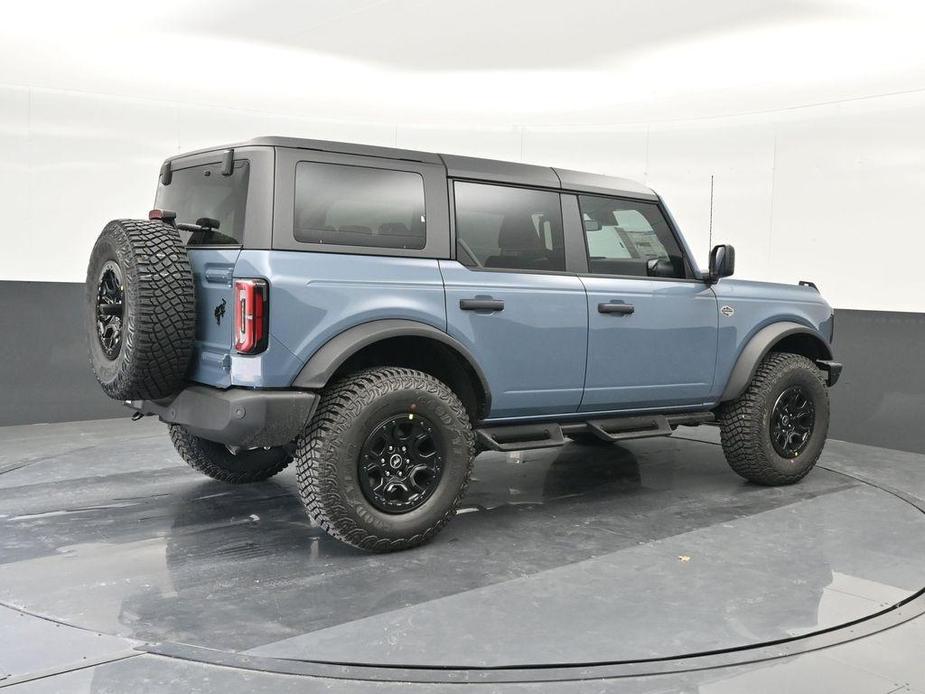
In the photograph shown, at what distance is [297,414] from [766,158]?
5.92m

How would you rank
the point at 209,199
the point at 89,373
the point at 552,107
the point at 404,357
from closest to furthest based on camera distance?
1. the point at 209,199
2. the point at 404,357
3. the point at 89,373
4. the point at 552,107

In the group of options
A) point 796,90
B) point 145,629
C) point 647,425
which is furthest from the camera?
point 796,90

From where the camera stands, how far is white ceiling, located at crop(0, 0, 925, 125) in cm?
569

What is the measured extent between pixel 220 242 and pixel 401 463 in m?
1.33

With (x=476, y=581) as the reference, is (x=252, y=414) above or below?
above

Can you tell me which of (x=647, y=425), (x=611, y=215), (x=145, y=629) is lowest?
(x=145, y=629)

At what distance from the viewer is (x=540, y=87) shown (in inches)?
307

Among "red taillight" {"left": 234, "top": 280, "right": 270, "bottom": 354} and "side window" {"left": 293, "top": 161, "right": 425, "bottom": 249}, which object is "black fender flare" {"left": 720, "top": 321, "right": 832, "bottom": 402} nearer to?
"side window" {"left": 293, "top": 161, "right": 425, "bottom": 249}

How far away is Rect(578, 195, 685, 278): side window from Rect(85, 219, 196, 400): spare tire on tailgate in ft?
7.23

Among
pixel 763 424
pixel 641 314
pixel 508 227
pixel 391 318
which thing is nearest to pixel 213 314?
pixel 391 318

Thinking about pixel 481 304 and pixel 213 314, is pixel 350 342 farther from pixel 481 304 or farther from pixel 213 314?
pixel 481 304

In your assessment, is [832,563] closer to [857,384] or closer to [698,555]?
[698,555]

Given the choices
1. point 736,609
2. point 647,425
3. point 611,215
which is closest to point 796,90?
point 611,215

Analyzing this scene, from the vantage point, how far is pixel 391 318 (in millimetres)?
3945
